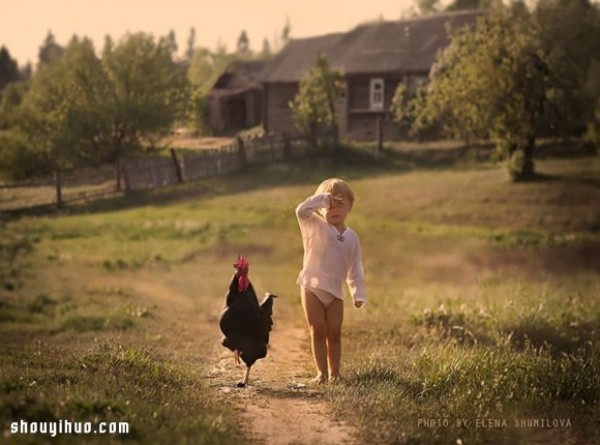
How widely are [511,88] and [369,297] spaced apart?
8.82 meters

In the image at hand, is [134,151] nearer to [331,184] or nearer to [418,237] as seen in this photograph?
[418,237]

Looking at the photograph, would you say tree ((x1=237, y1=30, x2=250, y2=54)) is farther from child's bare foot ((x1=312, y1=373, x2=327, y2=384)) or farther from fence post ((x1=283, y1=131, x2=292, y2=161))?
child's bare foot ((x1=312, y1=373, x2=327, y2=384))

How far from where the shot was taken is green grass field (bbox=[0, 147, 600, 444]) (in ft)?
15.9

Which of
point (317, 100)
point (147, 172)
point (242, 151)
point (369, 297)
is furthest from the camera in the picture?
point (317, 100)

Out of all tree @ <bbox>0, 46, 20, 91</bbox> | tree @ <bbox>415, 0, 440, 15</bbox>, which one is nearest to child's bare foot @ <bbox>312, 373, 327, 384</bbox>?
tree @ <bbox>0, 46, 20, 91</bbox>

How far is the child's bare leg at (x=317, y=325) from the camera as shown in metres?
5.95

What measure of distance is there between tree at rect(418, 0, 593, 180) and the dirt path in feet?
34.4

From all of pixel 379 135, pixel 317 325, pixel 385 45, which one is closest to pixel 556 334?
pixel 317 325

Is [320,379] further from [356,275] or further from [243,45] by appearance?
[243,45]

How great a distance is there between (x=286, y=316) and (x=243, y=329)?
5.36 metres

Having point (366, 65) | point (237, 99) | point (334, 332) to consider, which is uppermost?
point (366, 65)

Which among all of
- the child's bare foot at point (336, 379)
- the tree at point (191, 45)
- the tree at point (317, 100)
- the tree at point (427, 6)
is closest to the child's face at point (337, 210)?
the child's bare foot at point (336, 379)

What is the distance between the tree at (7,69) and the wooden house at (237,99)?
3.65 m

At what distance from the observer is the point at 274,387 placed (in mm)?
5840
